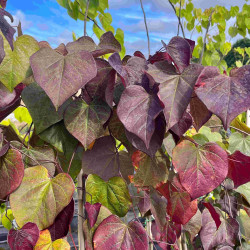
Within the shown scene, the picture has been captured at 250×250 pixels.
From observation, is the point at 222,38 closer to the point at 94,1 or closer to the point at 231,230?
the point at 94,1

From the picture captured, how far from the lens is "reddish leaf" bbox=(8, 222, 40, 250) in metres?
0.60

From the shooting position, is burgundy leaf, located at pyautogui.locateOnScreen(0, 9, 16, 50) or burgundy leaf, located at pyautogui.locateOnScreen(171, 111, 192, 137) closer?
burgundy leaf, located at pyautogui.locateOnScreen(0, 9, 16, 50)

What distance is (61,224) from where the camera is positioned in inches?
25.7

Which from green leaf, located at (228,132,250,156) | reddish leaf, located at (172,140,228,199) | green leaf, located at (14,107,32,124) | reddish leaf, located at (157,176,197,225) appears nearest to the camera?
reddish leaf, located at (172,140,228,199)

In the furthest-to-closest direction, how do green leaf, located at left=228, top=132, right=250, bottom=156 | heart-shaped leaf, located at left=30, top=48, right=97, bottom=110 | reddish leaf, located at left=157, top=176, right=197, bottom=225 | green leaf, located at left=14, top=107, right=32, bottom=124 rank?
green leaf, located at left=14, top=107, right=32, bottom=124 → green leaf, located at left=228, top=132, right=250, bottom=156 → reddish leaf, located at left=157, top=176, right=197, bottom=225 → heart-shaped leaf, located at left=30, top=48, right=97, bottom=110

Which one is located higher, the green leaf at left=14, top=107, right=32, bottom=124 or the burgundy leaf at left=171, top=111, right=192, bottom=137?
the burgundy leaf at left=171, top=111, right=192, bottom=137

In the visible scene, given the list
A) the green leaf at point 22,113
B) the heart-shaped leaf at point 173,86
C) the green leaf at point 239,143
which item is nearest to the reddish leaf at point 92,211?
the heart-shaped leaf at point 173,86

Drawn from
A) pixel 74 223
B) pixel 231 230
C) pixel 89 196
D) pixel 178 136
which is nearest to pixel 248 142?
pixel 231 230

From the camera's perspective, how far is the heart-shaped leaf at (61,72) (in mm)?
534

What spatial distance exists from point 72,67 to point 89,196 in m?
0.26

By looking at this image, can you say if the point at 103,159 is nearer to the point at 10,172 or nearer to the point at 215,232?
the point at 10,172

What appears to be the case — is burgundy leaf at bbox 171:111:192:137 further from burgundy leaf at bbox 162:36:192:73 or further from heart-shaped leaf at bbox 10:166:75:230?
heart-shaped leaf at bbox 10:166:75:230

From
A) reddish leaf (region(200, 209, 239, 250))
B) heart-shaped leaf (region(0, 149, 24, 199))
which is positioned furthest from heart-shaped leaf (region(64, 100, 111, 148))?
reddish leaf (region(200, 209, 239, 250))

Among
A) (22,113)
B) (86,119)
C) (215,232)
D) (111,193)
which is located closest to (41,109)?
(86,119)
